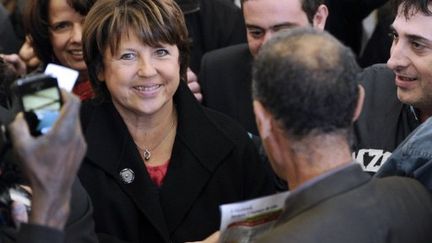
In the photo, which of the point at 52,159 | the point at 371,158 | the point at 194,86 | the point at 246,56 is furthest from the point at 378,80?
the point at 52,159

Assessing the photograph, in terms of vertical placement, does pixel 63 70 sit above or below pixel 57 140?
below

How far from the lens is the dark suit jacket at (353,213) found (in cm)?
177

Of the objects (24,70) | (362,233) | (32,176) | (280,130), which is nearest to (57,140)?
(32,176)

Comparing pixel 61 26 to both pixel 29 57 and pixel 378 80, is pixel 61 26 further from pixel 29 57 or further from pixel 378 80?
pixel 378 80

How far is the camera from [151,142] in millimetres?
2771

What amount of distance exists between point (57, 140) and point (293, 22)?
1.54 meters

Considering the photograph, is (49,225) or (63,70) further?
(63,70)

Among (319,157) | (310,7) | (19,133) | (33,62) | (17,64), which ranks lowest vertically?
(33,62)

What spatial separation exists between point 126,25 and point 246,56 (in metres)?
0.80

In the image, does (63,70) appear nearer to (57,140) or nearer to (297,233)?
(57,140)

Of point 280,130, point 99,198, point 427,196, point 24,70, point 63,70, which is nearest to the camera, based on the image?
point 280,130

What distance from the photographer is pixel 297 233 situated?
5.75ft

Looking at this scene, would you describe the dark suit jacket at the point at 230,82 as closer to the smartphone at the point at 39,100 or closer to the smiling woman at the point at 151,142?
the smiling woman at the point at 151,142

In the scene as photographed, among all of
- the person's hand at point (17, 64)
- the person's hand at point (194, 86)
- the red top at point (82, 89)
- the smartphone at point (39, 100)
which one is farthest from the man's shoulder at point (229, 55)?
the smartphone at point (39, 100)
